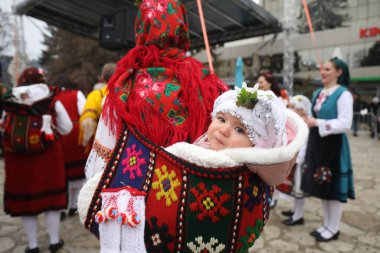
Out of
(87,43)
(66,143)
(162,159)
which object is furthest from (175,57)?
(87,43)

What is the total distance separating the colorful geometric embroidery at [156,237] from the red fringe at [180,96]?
300 mm

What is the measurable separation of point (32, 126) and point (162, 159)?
6.70 ft

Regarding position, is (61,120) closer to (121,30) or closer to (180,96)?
(180,96)

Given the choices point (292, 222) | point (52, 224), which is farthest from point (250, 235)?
point (292, 222)

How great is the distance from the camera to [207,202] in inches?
37.4

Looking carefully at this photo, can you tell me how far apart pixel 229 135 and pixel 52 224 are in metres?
2.51

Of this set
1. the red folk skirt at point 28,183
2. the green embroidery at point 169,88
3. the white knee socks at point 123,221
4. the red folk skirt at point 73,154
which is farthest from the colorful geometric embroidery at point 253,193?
the red folk skirt at point 73,154

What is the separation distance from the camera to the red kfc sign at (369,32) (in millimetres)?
20438

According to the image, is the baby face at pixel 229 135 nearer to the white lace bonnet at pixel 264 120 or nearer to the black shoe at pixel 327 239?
the white lace bonnet at pixel 264 120

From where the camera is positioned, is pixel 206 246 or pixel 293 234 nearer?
pixel 206 246

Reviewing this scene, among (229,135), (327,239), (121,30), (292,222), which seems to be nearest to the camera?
(229,135)

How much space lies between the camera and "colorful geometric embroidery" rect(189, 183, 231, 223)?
94cm

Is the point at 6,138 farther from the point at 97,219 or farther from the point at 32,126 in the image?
the point at 97,219

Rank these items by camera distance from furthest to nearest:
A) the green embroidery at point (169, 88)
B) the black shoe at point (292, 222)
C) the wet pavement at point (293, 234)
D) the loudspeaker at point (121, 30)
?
the loudspeaker at point (121, 30)
the black shoe at point (292, 222)
the wet pavement at point (293, 234)
the green embroidery at point (169, 88)
